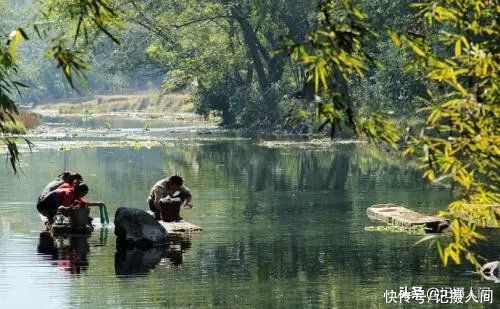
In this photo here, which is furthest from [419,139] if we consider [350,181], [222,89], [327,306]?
[222,89]

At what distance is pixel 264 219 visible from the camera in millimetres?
34344

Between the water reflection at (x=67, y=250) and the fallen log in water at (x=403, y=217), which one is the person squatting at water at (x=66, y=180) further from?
the fallen log in water at (x=403, y=217)

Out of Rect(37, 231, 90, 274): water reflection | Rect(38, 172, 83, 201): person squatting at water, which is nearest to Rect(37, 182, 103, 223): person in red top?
Rect(38, 172, 83, 201): person squatting at water

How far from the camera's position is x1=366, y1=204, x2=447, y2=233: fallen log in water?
97.3 ft

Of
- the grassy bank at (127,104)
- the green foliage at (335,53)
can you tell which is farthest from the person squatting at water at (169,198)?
the grassy bank at (127,104)

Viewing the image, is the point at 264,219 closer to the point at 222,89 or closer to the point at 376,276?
the point at 376,276

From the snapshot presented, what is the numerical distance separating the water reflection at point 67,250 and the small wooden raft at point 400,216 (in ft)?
26.1

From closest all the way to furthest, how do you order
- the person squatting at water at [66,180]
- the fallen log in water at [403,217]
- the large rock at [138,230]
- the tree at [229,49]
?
the large rock at [138,230]
the fallen log in water at [403,217]
the person squatting at water at [66,180]
the tree at [229,49]

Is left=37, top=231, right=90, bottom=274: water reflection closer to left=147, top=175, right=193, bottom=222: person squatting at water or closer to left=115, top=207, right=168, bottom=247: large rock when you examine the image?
left=115, top=207, right=168, bottom=247: large rock

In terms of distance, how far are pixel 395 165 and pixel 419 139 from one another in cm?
4399

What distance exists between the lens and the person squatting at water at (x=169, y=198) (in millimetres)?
30453

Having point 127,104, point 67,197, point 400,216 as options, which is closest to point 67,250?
point 67,197

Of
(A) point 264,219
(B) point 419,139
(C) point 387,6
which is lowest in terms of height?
(A) point 264,219

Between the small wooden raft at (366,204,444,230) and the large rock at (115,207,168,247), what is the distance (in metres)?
6.43
